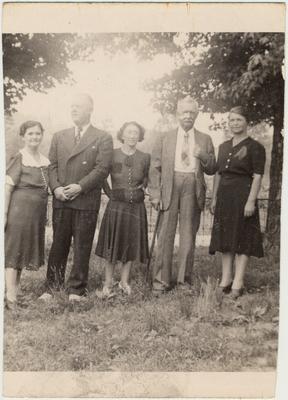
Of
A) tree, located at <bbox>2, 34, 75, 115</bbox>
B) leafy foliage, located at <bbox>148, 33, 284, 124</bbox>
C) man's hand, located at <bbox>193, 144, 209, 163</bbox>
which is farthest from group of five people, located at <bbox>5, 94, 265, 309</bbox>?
tree, located at <bbox>2, 34, 75, 115</bbox>

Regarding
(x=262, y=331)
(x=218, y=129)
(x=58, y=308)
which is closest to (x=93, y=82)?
(x=218, y=129)

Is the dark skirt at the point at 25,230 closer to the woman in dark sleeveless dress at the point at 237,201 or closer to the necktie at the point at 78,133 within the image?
the necktie at the point at 78,133

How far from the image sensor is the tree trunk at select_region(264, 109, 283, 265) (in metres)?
5.70

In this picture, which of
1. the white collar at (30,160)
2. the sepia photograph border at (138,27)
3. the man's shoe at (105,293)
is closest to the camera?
the sepia photograph border at (138,27)

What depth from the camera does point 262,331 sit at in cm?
564

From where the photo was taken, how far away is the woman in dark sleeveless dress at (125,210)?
18.8 ft

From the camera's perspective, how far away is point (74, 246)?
5742mm

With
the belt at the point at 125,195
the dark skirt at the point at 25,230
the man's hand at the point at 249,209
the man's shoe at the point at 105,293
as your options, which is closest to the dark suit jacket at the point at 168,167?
the belt at the point at 125,195

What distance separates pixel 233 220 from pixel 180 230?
0.45 meters

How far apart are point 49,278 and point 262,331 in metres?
1.81

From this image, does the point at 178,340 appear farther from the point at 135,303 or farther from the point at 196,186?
Result: the point at 196,186

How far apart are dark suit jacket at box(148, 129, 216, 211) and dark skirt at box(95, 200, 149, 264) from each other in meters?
0.19

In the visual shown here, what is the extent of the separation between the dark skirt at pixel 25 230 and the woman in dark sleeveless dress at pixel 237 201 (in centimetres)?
143

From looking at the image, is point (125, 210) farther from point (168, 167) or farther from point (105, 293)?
point (105, 293)
